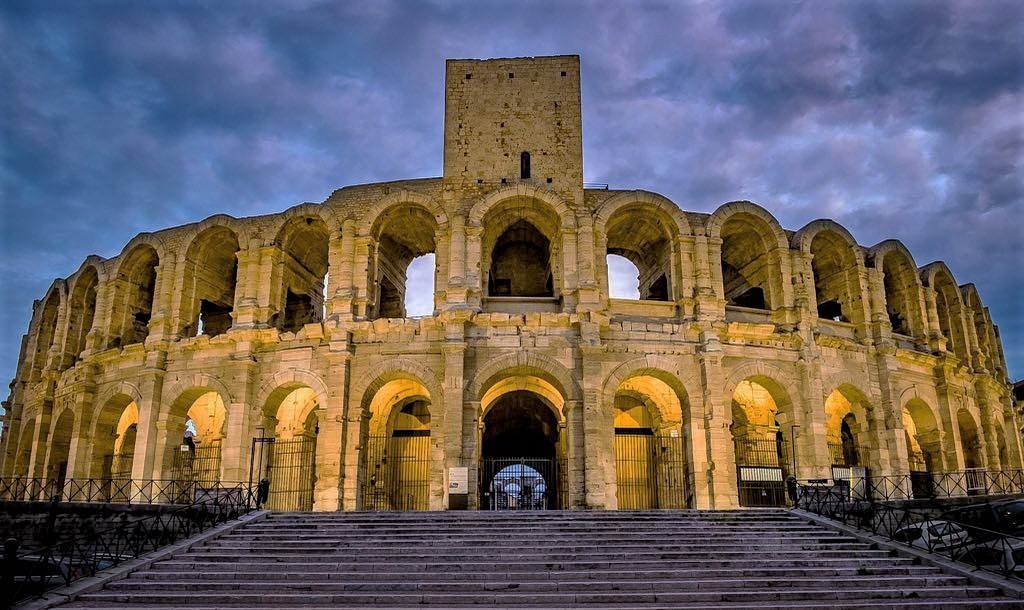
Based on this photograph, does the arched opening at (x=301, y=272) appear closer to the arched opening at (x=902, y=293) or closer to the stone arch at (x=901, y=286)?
the stone arch at (x=901, y=286)

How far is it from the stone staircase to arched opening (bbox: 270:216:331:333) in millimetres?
10228

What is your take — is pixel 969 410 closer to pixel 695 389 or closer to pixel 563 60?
pixel 695 389

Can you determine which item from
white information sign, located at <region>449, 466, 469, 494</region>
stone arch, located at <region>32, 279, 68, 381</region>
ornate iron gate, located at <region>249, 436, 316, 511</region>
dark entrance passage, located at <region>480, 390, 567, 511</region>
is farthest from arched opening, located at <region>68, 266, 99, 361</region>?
white information sign, located at <region>449, 466, 469, 494</region>

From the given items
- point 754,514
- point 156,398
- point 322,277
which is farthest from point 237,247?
point 754,514

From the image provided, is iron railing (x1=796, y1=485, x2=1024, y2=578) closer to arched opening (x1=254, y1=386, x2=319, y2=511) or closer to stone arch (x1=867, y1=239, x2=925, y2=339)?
stone arch (x1=867, y1=239, x2=925, y2=339)

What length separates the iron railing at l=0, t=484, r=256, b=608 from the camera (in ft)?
34.3

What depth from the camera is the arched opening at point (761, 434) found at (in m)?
21.5

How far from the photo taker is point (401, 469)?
2427 cm

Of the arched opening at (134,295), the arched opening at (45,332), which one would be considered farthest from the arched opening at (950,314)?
the arched opening at (45,332)

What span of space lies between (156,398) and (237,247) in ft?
18.5

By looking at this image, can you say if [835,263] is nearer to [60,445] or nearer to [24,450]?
[60,445]

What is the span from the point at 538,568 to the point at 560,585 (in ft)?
3.47

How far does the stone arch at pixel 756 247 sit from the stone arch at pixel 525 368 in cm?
551

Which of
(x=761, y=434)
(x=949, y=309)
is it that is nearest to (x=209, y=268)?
(x=761, y=434)
